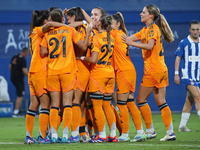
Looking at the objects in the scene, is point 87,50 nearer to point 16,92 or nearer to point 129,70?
point 129,70

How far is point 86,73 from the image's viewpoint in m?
6.93

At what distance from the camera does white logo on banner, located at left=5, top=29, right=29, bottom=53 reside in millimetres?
14227

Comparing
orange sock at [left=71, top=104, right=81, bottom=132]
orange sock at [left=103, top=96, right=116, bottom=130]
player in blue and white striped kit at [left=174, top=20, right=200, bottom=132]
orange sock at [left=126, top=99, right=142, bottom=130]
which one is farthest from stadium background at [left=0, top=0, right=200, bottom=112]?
orange sock at [left=71, top=104, right=81, bottom=132]

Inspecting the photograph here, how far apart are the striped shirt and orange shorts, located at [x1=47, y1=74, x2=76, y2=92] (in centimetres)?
317

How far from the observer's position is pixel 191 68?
8.92 metres

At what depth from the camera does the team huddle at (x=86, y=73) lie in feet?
21.6

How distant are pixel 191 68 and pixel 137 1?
7148mm

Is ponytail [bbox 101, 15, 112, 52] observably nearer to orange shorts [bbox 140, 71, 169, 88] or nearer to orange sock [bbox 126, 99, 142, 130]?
orange shorts [bbox 140, 71, 169, 88]

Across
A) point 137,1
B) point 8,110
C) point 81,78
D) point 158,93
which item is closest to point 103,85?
point 81,78

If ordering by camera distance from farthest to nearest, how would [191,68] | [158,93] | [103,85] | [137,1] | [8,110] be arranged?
1. [137,1]
2. [8,110]
3. [191,68]
4. [158,93]
5. [103,85]

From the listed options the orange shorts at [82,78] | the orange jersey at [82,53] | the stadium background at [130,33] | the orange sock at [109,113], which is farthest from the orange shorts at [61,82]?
the stadium background at [130,33]

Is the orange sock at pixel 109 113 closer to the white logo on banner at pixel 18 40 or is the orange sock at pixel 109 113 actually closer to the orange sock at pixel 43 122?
the orange sock at pixel 43 122

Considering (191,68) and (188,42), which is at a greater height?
(188,42)

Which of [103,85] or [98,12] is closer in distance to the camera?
[103,85]
